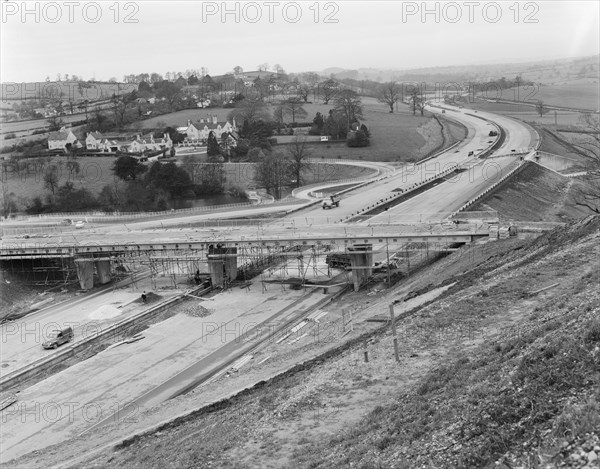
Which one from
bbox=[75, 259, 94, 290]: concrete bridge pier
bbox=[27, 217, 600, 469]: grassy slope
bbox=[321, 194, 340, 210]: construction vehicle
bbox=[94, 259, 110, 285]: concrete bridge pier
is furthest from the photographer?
bbox=[321, 194, 340, 210]: construction vehicle

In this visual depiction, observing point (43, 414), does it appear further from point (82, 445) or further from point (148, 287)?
point (148, 287)

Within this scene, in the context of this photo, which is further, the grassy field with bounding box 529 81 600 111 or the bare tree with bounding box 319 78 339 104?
the grassy field with bounding box 529 81 600 111

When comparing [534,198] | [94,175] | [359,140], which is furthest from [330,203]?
[359,140]

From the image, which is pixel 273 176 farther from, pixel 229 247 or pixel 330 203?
→ pixel 229 247

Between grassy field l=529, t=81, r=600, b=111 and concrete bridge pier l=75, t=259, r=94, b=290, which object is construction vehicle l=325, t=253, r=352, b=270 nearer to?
concrete bridge pier l=75, t=259, r=94, b=290

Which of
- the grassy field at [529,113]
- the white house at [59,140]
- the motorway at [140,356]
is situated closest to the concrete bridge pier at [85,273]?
the motorway at [140,356]

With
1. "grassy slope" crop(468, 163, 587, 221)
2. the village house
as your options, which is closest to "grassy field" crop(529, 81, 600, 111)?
"grassy slope" crop(468, 163, 587, 221)

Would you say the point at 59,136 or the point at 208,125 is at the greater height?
the point at 208,125

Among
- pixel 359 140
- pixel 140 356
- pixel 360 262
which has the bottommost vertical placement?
pixel 140 356
